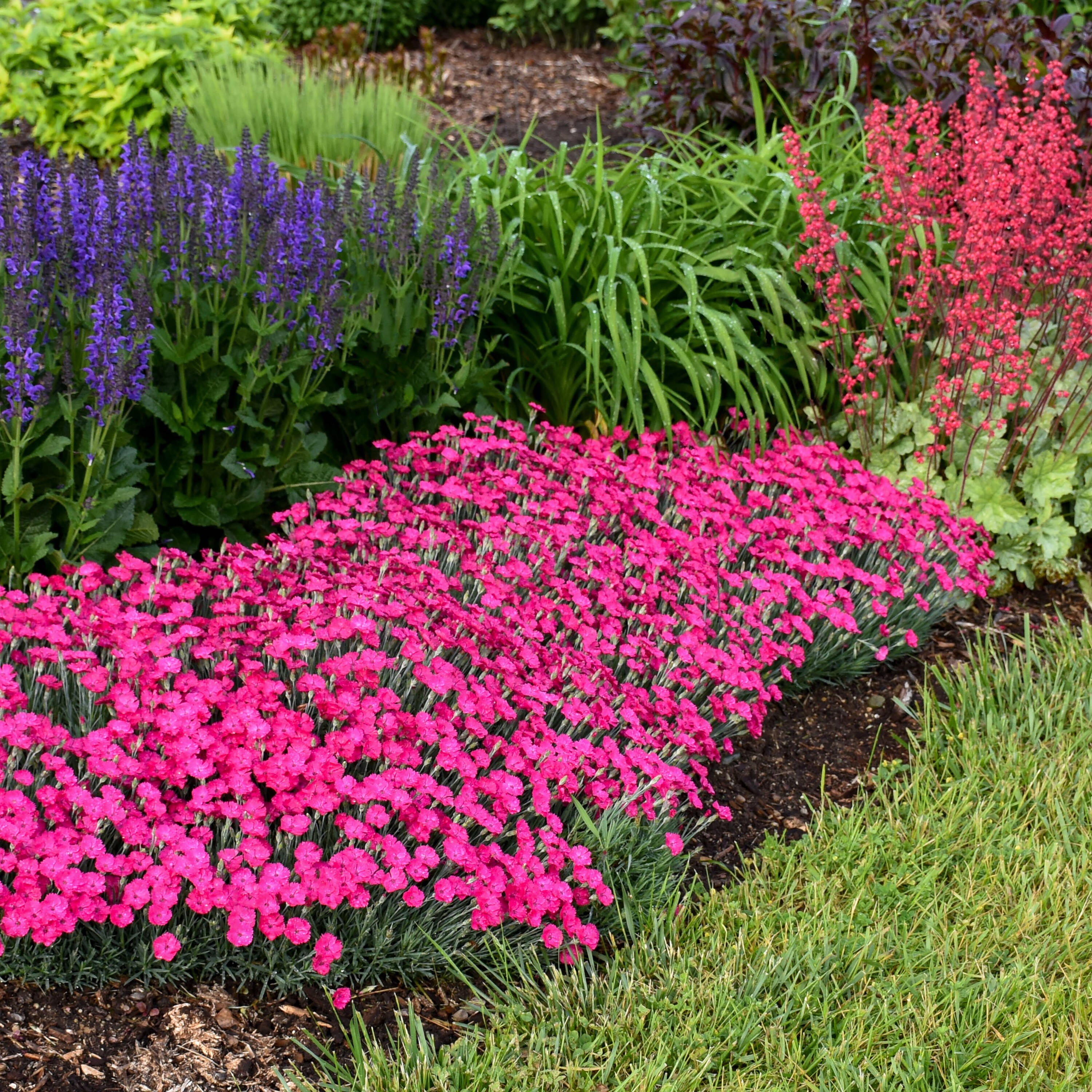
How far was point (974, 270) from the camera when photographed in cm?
466

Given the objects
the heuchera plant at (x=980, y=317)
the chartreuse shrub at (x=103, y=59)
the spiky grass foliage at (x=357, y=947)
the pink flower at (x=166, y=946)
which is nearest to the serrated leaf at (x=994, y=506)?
the heuchera plant at (x=980, y=317)

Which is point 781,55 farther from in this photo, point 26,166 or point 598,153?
point 26,166

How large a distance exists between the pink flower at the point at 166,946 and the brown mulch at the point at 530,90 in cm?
695

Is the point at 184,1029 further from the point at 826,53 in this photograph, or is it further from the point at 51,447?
the point at 826,53

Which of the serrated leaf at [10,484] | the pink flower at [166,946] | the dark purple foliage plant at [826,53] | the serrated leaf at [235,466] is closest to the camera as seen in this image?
the pink flower at [166,946]

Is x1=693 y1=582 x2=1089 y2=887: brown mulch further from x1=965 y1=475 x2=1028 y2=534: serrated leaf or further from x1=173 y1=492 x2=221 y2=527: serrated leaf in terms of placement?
x1=173 y1=492 x2=221 y2=527: serrated leaf

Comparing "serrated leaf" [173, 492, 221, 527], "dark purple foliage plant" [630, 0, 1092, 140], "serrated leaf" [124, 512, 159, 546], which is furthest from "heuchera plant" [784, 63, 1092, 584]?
"serrated leaf" [124, 512, 159, 546]

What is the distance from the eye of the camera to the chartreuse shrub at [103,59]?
7621mm

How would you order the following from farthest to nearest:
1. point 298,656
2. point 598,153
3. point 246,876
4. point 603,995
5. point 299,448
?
1. point 598,153
2. point 299,448
3. point 298,656
4. point 603,995
5. point 246,876

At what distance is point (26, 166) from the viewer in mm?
3449

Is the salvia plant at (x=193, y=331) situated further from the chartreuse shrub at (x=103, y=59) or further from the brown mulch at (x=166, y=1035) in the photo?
the chartreuse shrub at (x=103, y=59)

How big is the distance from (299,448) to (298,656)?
107cm

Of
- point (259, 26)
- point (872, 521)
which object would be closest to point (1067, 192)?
point (872, 521)

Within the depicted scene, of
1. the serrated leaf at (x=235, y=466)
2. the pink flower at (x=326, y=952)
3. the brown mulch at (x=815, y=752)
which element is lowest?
the brown mulch at (x=815, y=752)
